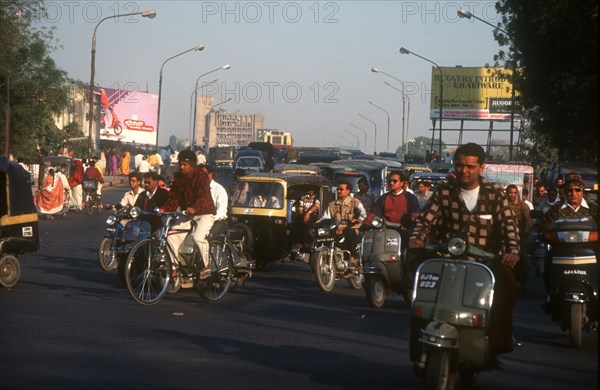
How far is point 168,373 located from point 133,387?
2.22 ft

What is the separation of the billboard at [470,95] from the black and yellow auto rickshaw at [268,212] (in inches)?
2498

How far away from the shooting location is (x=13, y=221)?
47.4 ft

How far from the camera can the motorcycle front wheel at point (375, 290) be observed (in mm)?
13625

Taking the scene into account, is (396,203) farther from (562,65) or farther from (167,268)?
(562,65)

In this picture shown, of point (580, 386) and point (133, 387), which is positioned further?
point (580, 386)

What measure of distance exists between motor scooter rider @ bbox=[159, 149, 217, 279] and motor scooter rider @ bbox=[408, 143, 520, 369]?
5.93 metres

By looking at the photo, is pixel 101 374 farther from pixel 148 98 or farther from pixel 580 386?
pixel 148 98

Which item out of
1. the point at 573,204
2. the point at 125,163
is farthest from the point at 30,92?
the point at 573,204

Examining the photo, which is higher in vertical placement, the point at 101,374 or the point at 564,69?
the point at 564,69

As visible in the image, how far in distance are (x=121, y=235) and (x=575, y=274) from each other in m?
8.18

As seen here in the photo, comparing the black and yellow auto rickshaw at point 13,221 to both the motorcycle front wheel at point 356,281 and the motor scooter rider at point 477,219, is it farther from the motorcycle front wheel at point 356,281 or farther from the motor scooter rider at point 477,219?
the motor scooter rider at point 477,219

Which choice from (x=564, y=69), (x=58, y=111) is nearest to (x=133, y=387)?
(x=564, y=69)

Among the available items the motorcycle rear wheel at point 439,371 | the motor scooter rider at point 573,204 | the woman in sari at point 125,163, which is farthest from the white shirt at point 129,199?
the woman in sari at point 125,163

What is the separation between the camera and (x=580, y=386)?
8.31 metres
